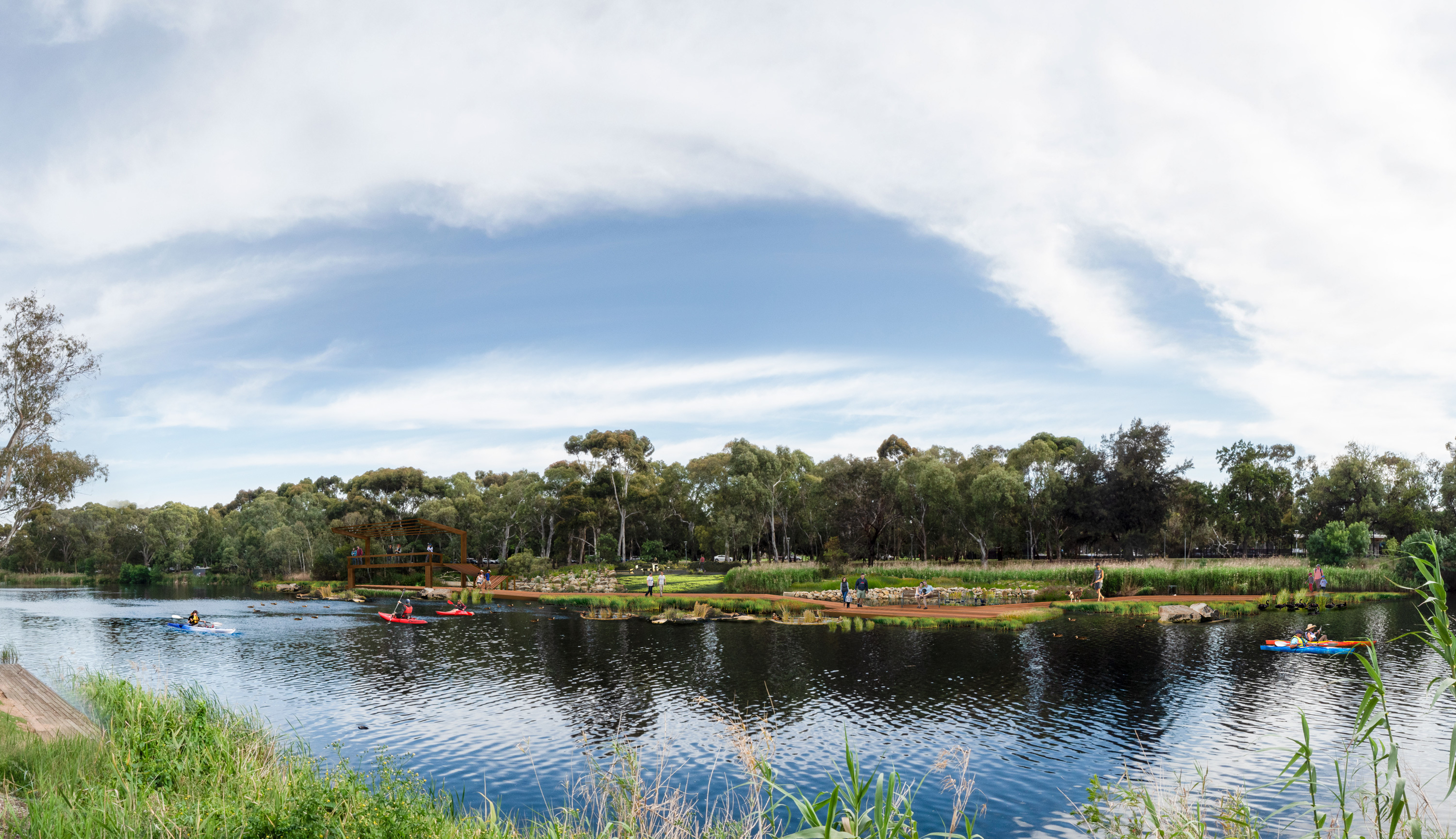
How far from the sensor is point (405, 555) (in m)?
71.5

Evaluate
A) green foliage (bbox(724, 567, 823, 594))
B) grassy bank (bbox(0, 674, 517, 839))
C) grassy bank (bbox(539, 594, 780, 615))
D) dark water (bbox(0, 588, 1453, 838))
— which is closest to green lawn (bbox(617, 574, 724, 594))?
green foliage (bbox(724, 567, 823, 594))

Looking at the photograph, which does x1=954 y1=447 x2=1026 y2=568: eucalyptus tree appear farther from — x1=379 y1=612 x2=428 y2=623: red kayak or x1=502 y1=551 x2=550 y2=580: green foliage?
x1=379 y1=612 x2=428 y2=623: red kayak

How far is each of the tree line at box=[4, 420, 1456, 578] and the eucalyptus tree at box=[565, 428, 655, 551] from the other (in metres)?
0.18

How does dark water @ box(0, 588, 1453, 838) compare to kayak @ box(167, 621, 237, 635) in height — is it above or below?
above

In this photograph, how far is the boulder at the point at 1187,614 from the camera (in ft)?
118

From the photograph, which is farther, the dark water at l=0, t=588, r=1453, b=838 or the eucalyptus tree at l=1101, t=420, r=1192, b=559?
the eucalyptus tree at l=1101, t=420, r=1192, b=559

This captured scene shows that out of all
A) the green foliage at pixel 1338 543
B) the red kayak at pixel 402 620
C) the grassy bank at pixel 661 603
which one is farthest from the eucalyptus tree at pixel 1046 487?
the red kayak at pixel 402 620

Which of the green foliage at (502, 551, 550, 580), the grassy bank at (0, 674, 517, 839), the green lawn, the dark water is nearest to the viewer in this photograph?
the grassy bank at (0, 674, 517, 839)

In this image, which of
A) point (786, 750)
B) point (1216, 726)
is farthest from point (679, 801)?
point (1216, 726)

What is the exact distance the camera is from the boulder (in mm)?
35875

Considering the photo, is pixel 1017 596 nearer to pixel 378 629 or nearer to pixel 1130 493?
pixel 1130 493

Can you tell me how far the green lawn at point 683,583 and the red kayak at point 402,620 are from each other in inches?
595

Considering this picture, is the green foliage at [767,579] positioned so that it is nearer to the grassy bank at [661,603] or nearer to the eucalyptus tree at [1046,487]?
the grassy bank at [661,603]

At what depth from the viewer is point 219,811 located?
8234 millimetres
